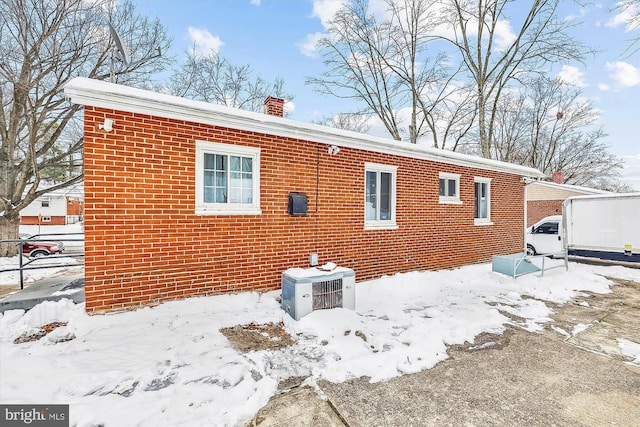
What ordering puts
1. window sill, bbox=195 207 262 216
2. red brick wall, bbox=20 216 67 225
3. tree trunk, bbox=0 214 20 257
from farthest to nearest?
red brick wall, bbox=20 216 67 225, tree trunk, bbox=0 214 20 257, window sill, bbox=195 207 262 216

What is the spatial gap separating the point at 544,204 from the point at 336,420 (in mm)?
20568

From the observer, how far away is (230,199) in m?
5.22

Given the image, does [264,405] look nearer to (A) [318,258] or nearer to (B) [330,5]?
(A) [318,258]

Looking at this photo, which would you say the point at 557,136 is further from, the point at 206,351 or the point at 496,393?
the point at 206,351

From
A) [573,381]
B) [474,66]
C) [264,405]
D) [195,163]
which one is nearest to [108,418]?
[264,405]

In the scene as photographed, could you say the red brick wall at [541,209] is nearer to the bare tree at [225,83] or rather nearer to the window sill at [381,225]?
the window sill at [381,225]

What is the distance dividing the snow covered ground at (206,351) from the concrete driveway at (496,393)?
210mm

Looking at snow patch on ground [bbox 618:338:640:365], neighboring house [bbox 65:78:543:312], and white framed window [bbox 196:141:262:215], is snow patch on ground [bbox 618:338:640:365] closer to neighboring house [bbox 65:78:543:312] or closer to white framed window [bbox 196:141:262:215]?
neighboring house [bbox 65:78:543:312]

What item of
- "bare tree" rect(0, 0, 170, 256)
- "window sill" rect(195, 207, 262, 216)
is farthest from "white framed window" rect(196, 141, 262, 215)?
"bare tree" rect(0, 0, 170, 256)

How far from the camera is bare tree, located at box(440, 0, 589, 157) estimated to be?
17.1 m

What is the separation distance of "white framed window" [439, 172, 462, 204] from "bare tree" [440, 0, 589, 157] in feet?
38.7

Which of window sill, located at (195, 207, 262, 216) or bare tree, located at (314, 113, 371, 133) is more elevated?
bare tree, located at (314, 113, 371, 133)

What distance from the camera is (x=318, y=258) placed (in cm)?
617

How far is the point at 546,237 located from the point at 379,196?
369 inches
